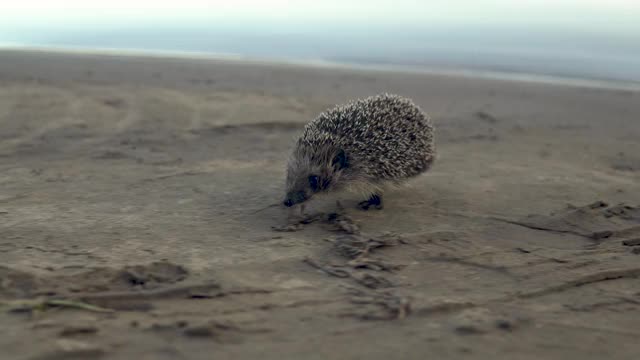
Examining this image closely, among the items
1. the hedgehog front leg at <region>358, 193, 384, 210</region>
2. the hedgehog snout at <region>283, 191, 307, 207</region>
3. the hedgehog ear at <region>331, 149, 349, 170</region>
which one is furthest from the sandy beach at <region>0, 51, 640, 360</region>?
the hedgehog ear at <region>331, 149, 349, 170</region>

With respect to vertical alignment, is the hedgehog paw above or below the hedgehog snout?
below

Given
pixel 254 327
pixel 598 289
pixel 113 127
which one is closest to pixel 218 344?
pixel 254 327

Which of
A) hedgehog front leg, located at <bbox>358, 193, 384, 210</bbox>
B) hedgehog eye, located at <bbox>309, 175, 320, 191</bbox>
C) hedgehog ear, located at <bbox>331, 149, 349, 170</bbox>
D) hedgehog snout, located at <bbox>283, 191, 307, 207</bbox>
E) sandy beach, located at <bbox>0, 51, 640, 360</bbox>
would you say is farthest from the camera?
hedgehog front leg, located at <bbox>358, 193, 384, 210</bbox>

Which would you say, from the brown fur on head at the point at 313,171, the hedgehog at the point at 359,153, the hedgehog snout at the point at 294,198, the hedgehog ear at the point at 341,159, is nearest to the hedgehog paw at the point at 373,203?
the hedgehog at the point at 359,153

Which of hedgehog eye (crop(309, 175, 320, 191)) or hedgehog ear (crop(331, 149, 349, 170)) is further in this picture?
hedgehog ear (crop(331, 149, 349, 170))

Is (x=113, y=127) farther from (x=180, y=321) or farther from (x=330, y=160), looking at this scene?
(x=180, y=321)

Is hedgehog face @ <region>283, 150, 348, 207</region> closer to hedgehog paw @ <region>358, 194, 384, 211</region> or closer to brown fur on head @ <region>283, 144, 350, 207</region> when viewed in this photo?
brown fur on head @ <region>283, 144, 350, 207</region>
